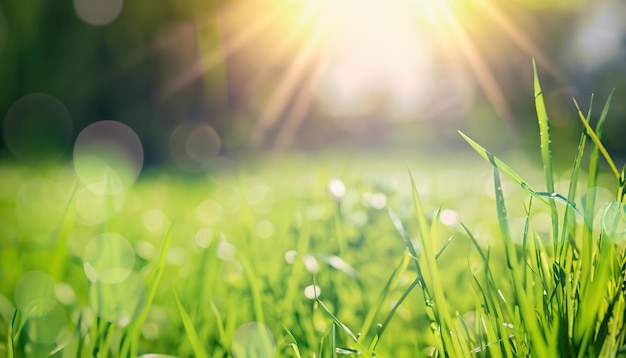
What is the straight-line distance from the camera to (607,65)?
10.1 metres

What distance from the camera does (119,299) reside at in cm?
88

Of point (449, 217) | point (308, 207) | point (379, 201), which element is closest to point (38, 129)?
point (308, 207)

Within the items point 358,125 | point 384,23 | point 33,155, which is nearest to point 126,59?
point 33,155

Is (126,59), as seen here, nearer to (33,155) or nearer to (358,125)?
(33,155)

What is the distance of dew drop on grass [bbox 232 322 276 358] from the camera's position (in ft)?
2.27

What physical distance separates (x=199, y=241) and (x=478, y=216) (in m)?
1.17

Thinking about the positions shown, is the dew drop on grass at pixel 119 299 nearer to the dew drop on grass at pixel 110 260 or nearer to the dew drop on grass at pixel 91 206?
the dew drop on grass at pixel 110 260

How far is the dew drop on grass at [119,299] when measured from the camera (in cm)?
76

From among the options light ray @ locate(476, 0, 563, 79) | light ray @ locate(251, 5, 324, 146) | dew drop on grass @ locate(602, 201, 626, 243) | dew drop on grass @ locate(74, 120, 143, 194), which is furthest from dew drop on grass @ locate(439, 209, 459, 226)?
light ray @ locate(476, 0, 563, 79)

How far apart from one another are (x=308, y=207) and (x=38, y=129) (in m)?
6.45

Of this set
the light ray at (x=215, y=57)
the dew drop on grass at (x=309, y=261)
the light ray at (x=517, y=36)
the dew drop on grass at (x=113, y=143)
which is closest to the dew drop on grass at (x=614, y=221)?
the dew drop on grass at (x=309, y=261)

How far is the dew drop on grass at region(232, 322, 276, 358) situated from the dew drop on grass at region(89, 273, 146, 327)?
0.55 ft

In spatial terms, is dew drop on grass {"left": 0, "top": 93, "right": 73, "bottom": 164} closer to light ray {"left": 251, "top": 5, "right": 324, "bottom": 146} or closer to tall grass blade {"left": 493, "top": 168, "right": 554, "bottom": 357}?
light ray {"left": 251, "top": 5, "right": 324, "bottom": 146}

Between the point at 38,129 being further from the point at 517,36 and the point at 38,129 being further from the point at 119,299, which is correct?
the point at 517,36
